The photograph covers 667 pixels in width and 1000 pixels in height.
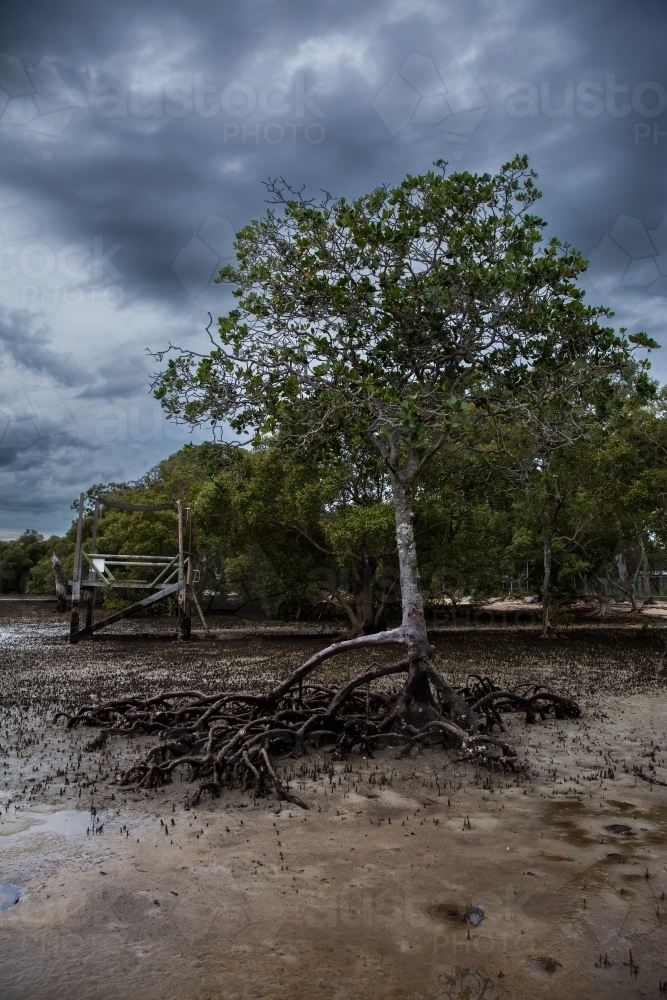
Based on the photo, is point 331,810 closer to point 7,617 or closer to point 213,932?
point 213,932

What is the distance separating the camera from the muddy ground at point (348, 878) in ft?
13.3

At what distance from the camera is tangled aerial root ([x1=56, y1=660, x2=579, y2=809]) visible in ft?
24.4

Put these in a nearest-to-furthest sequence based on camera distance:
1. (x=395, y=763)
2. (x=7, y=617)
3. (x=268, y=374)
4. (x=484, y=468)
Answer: (x=395, y=763) → (x=268, y=374) → (x=484, y=468) → (x=7, y=617)

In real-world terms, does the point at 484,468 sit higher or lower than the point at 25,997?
higher

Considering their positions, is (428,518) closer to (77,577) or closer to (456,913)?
(77,577)

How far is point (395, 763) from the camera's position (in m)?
8.19

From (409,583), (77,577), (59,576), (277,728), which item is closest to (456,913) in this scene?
(277,728)

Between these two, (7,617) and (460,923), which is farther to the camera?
(7,617)

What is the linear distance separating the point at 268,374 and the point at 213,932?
727cm

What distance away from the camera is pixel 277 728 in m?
8.45

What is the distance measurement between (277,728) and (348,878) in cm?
333

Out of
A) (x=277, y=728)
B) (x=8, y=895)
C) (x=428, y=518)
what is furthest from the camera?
(x=428, y=518)

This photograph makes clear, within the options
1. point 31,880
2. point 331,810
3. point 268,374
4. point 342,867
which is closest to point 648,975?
point 342,867

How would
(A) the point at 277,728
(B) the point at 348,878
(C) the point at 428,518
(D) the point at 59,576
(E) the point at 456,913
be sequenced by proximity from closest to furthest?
1. (E) the point at 456,913
2. (B) the point at 348,878
3. (A) the point at 277,728
4. (C) the point at 428,518
5. (D) the point at 59,576
